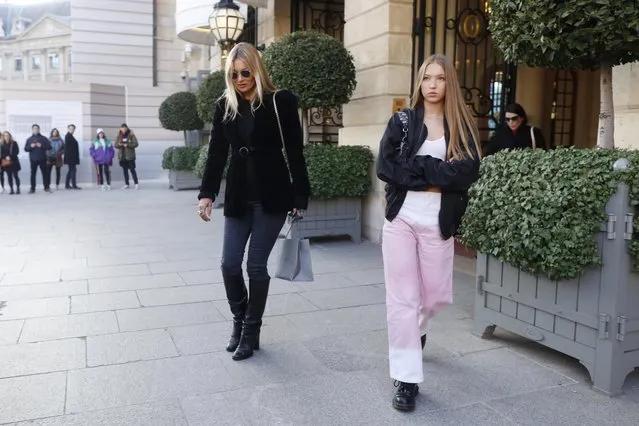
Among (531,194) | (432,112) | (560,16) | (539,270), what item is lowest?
(539,270)

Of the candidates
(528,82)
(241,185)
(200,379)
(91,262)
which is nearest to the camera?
(200,379)

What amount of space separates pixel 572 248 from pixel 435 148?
985 mm

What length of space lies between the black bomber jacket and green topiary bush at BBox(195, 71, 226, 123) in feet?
31.3

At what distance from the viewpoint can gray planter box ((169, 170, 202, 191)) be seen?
17281 millimetres

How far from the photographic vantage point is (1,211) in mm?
12227

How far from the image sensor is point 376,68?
827 cm

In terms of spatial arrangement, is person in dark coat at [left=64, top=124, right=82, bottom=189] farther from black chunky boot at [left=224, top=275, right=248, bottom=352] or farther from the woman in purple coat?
black chunky boot at [left=224, top=275, right=248, bottom=352]

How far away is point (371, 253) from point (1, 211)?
335 inches

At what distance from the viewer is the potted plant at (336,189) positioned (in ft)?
26.2

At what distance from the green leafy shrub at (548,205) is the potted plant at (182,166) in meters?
13.4

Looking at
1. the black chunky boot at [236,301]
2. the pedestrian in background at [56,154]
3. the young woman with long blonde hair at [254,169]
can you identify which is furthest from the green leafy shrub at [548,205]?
the pedestrian in background at [56,154]

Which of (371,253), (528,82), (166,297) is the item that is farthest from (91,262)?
(528,82)

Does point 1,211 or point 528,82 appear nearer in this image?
point 528,82

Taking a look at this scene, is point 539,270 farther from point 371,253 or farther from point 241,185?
point 371,253
